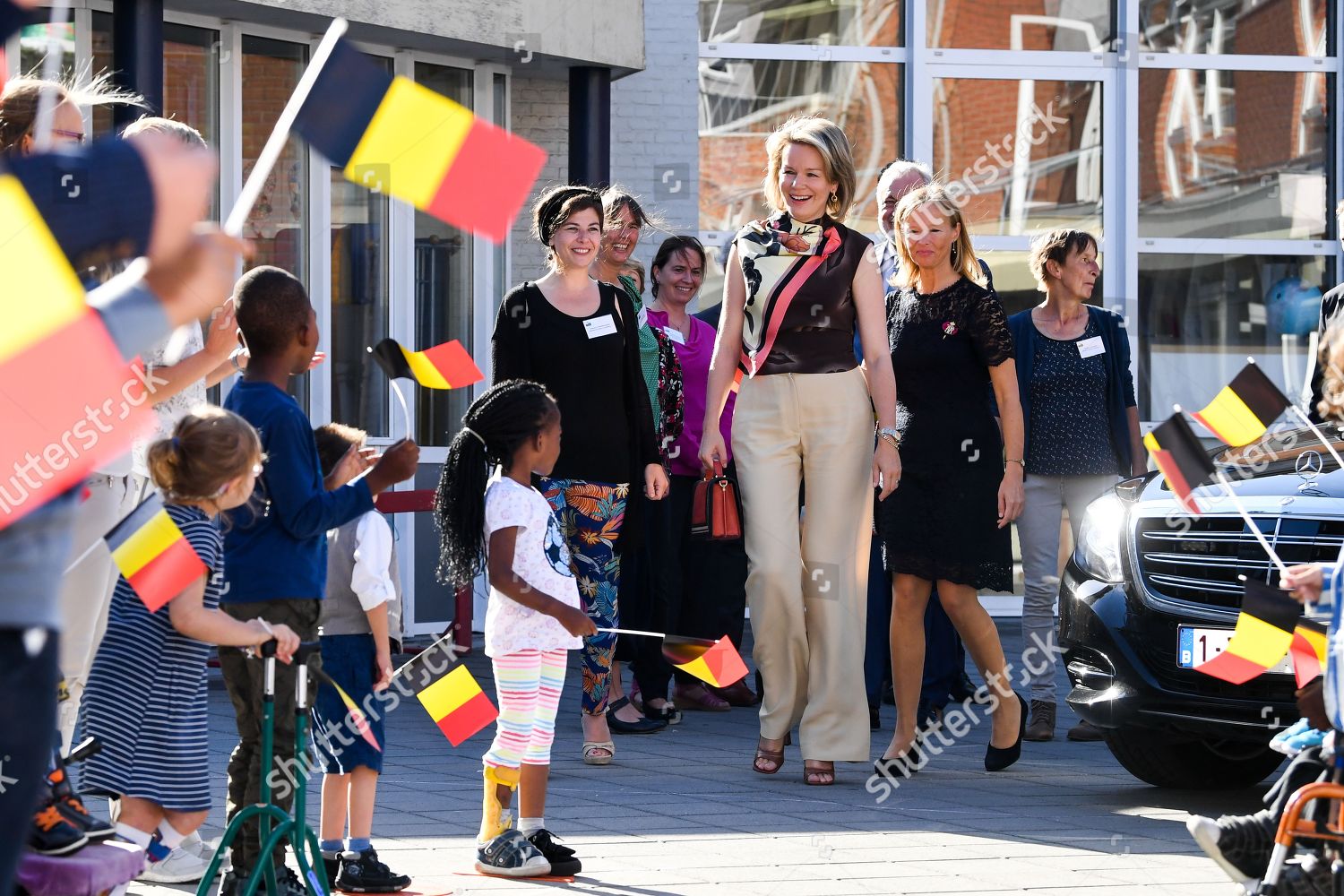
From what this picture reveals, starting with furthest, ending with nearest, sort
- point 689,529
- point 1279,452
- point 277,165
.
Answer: point 277,165 → point 689,529 → point 1279,452

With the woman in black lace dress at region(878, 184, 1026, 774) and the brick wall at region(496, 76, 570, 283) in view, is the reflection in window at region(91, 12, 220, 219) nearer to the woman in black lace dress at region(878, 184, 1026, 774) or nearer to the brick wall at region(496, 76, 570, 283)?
the brick wall at region(496, 76, 570, 283)

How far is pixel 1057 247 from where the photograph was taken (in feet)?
26.0

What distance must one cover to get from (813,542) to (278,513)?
8.76 feet

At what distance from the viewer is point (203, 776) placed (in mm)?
4258

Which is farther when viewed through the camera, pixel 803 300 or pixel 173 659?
pixel 803 300

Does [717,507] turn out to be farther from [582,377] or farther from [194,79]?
[194,79]

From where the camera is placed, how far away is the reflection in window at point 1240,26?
12.9 meters

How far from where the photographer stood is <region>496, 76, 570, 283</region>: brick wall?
11.7 metres

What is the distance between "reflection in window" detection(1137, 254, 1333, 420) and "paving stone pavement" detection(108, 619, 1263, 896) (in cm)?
558

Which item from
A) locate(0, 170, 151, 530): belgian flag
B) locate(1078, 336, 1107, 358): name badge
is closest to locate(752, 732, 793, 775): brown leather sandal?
locate(1078, 336, 1107, 358): name badge

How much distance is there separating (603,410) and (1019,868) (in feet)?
7.96

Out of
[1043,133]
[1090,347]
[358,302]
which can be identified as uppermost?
[1043,133]

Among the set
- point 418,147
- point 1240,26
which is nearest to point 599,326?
point 418,147

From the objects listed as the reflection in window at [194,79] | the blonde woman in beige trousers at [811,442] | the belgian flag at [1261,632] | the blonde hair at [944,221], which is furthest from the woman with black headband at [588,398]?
the reflection in window at [194,79]
